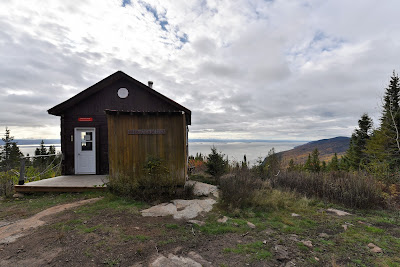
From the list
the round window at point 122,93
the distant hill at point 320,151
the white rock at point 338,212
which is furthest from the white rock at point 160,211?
the distant hill at point 320,151

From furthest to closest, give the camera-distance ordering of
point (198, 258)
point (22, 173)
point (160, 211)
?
point (22, 173), point (160, 211), point (198, 258)

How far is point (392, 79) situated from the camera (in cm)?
2370

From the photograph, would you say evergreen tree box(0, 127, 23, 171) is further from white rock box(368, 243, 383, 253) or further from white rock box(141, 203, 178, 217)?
white rock box(368, 243, 383, 253)

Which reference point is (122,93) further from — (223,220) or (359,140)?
(359,140)

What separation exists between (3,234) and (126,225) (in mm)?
2201

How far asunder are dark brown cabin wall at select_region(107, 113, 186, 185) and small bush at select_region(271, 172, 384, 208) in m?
4.48

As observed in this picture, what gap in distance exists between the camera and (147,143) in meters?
6.38

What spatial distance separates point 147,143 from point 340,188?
6.90 metres

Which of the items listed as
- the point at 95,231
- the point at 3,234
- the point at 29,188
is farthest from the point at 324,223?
the point at 29,188

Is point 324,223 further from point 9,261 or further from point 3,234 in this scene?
point 3,234

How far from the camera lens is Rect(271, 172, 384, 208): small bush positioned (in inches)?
238

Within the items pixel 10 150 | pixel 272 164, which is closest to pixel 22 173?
pixel 272 164

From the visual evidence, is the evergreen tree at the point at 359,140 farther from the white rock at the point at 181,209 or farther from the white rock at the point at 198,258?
the white rock at the point at 198,258

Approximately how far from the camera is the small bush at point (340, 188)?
19.8 feet
